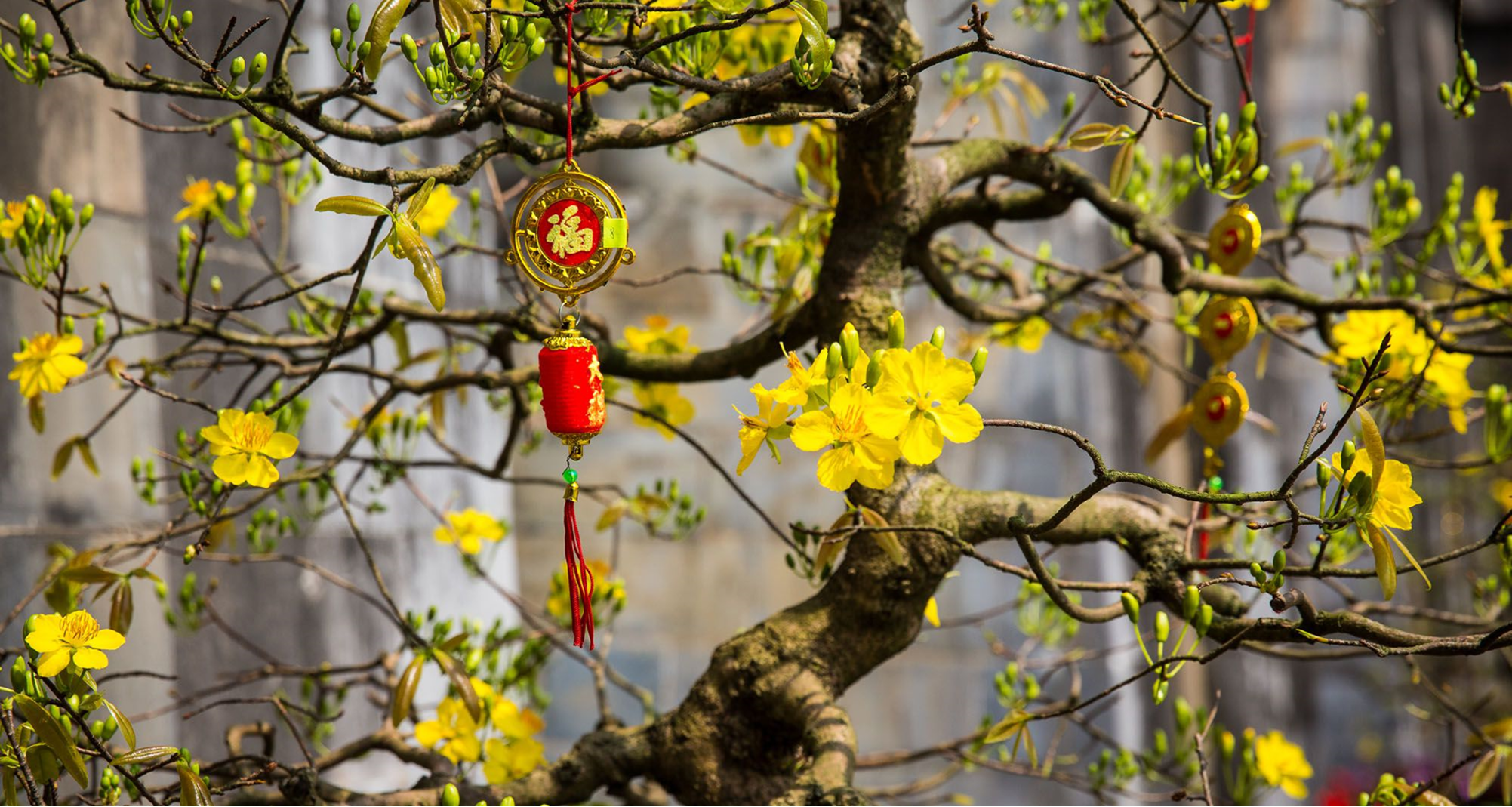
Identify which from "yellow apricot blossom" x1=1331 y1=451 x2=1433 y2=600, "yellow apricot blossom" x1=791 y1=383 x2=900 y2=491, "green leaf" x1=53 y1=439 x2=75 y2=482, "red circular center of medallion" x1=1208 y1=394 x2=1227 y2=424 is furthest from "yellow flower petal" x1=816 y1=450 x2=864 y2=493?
"green leaf" x1=53 y1=439 x2=75 y2=482

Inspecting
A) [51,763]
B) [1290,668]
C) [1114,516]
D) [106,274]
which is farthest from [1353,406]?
[1290,668]

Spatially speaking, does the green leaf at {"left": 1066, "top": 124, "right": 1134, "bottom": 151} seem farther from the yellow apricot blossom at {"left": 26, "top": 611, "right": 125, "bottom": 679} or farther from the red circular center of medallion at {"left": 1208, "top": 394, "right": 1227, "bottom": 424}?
the yellow apricot blossom at {"left": 26, "top": 611, "right": 125, "bottom": 679}

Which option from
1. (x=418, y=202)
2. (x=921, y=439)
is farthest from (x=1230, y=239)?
(x=418, y=202)

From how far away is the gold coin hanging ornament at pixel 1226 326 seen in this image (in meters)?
1.00

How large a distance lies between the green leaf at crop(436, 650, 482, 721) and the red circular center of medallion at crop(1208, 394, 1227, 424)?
2.07 ft

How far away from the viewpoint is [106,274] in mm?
1270

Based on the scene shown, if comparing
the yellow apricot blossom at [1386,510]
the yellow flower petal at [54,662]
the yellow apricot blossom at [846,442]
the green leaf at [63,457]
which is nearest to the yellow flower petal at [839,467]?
the yellow apricot blossom at [846,442]

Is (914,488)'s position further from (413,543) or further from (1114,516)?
(413,543)

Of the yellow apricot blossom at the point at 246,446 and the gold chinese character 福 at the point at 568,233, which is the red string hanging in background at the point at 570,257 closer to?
the gold chinese character 福 at the point at 568,233

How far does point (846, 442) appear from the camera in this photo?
2.35 feet

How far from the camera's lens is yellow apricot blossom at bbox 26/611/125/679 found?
0.77 meters

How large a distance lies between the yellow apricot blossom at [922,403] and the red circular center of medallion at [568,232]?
0.23 metres

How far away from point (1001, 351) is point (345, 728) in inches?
51.1

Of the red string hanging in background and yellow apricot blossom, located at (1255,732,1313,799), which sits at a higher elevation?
the red string hanging in background
